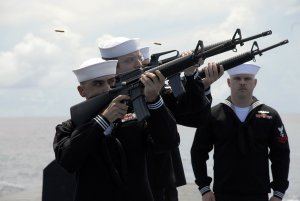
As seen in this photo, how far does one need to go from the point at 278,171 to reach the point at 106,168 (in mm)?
2661

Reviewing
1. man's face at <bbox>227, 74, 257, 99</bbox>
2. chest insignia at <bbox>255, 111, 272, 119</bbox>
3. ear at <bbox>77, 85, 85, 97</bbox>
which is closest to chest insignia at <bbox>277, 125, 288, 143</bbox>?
chest insignia at <bbox>255, 111, 272, 119</bbox>

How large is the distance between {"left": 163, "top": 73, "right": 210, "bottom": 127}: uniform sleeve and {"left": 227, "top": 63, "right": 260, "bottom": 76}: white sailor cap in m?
1.76

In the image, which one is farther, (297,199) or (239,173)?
(297,199)

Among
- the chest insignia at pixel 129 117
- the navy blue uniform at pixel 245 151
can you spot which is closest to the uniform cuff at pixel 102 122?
the chest insignia at pixel 129 117

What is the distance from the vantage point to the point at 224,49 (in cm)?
544

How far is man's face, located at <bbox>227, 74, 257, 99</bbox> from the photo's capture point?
7035mm

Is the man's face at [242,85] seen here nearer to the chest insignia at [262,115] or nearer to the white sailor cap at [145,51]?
the chest insignia at [262,115]

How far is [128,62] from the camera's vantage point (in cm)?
579

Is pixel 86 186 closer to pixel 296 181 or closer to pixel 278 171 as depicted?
pixel 278 171

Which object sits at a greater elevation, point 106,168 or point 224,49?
point 224,49

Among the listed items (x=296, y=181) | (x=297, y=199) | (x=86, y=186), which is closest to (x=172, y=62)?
(x=86, y=186)

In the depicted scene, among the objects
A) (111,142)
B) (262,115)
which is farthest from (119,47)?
(262,115)

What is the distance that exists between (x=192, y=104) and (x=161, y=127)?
63 centimetres

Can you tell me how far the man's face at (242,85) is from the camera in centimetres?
704
